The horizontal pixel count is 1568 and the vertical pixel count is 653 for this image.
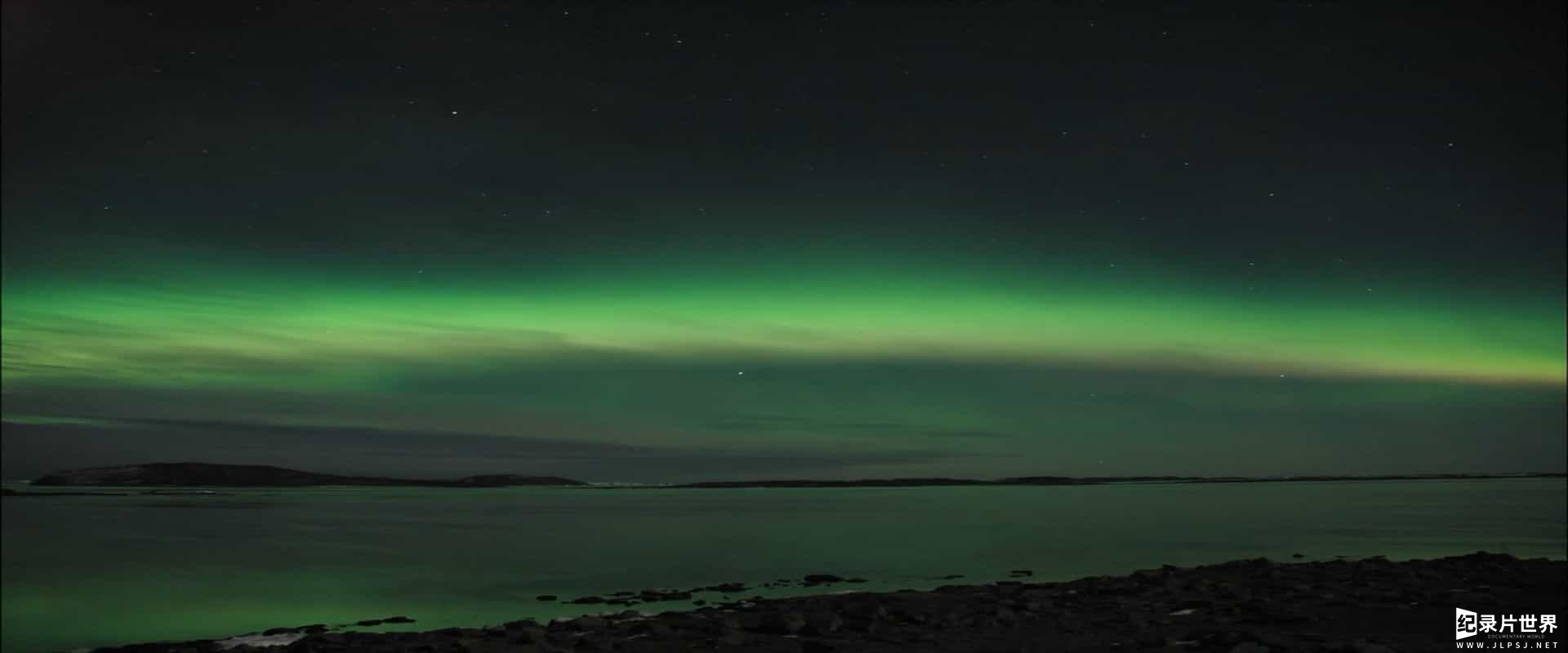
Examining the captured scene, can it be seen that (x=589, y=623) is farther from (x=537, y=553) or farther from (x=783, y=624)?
(x=537, y=553)

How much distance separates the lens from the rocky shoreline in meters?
12.3

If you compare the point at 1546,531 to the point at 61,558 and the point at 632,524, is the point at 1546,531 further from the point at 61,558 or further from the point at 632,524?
the point at 61,558

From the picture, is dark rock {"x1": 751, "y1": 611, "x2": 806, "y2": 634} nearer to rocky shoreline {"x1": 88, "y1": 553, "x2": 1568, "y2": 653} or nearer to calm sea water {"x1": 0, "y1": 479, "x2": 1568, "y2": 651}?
rocky shoreline {"x1": 88, "y1": 553, "x2": 1568, "y2": 653}

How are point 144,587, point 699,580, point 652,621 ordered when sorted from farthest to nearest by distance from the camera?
point 144,587 < point 699,580 < point 652,621

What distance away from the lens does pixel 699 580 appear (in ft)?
99.0

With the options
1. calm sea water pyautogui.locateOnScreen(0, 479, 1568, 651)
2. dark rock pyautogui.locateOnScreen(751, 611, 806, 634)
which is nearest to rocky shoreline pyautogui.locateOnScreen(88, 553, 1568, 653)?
dark rock pyautogui.locateOnScreen(751, 611, 806, 634)

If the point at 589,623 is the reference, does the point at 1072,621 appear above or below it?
above

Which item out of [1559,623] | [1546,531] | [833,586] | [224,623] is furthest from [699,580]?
[1546,531]

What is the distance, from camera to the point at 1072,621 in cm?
1393

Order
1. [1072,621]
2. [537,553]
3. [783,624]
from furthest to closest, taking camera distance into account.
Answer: [537,553] → [1072,621] → [783,624]

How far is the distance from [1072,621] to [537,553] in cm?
3040

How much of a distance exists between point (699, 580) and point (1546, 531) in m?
38.8

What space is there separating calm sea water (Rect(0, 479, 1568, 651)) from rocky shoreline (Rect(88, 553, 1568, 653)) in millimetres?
6102

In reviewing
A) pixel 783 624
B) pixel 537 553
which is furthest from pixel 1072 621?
pixel 537 553
